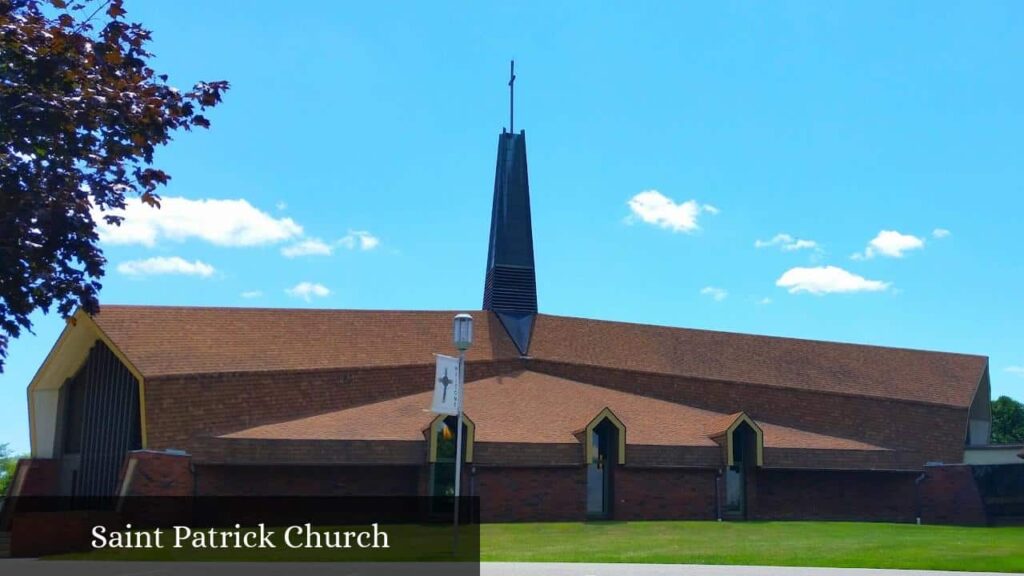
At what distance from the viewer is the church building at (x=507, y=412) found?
29641 millimetres

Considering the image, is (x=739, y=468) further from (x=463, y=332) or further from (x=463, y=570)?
(x=463, y=570)

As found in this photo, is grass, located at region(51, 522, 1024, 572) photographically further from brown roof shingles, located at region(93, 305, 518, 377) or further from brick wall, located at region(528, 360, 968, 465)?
brick wall, located at region(528, 360, 968, 465)

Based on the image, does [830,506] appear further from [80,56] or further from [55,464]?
[80,56]

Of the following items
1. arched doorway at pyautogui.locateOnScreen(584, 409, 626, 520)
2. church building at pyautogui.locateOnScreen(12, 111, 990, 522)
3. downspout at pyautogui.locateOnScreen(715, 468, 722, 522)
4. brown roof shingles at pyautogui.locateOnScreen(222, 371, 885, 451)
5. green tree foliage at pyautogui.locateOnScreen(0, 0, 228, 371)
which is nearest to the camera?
green tree foliage at pyautogui.locateOnScreen(0, 0, 228, 371)

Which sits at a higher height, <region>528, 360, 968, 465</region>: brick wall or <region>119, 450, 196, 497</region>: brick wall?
<region>528, 360, 968, 465</region>: brick wall

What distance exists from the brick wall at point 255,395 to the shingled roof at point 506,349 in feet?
1.17

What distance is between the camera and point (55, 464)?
3416 cm

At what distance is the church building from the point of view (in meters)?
29.6

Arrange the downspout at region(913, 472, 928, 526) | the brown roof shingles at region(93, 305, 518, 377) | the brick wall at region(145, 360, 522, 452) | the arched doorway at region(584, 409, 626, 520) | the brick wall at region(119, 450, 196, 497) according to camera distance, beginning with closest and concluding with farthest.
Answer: the brick wall at region(119, 450, 196, 497), the brick wall at region(145, 360, 522, 452), the arched doorway at region(584, 409, 626, 520), the brown roof shingles at region(93, 305, 518, 377), the downspout at region(913, 472, 928, 526)

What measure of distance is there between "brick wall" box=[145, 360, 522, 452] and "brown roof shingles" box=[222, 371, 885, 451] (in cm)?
68

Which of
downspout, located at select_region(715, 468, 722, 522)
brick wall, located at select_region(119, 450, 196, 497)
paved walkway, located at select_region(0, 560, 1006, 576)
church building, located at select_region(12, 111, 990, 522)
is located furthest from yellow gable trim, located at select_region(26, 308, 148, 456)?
downspout, located at select_region(715, 468, 722, 522)

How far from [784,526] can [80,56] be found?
2392cm

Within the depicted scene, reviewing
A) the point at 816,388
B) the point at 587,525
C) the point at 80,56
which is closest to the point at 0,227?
the point at 80,56

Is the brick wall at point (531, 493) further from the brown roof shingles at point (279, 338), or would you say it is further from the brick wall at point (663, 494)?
the brown roof shingles at point (279, 338)
